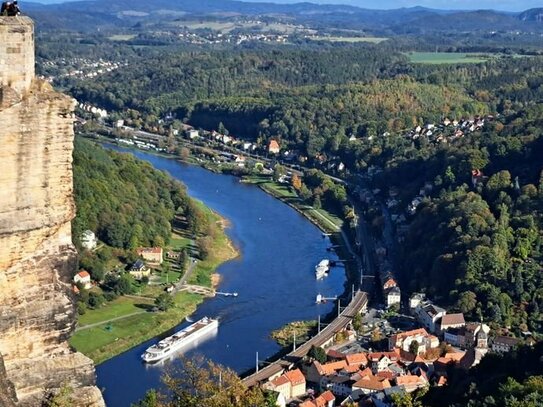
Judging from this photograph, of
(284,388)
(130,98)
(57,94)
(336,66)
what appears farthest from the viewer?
(336,66)

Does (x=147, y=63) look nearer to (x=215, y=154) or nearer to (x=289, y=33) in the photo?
(x=215, y=154)

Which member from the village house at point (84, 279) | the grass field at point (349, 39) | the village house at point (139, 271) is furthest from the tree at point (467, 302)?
the grass field at point (349, 39)

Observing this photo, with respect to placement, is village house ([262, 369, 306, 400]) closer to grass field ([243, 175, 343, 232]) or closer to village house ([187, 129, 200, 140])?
grass field ([243, 175, 343, 232])

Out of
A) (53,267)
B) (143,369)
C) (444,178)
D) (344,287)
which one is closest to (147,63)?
(444,178)

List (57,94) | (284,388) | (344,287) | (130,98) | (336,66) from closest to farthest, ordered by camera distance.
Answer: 1. (57,94)
2. (284,388)
3. (344,287)
4. (130,98)
5. (336,66)

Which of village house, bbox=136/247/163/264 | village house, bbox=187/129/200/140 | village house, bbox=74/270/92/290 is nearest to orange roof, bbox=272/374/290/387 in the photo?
village house, bbox=74/270/92/290

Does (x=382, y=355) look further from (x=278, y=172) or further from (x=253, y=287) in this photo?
(x=278, y=172)
